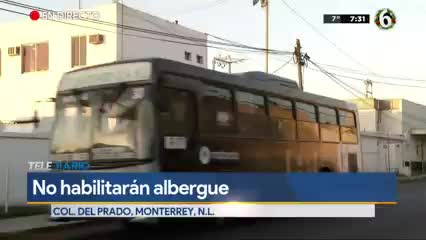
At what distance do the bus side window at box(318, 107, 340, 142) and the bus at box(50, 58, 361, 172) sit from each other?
256cm

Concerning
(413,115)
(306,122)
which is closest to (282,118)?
(306,122)

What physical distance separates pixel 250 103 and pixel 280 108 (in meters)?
1.42

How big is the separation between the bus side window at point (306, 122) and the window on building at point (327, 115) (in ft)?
1.40

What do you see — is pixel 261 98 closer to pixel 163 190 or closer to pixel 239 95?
pixel 239 95

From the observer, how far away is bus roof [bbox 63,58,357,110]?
1147cm

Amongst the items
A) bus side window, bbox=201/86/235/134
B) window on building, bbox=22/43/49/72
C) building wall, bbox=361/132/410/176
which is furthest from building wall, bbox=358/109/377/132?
bus side window, bbox=201/86/235/134

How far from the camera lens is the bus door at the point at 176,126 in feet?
36.3

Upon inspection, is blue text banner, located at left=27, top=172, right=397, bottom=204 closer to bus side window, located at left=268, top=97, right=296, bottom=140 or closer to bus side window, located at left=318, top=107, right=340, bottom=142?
bus side window, located at left=268, top=97, right=296, bottom=140

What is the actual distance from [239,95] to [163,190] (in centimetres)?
396

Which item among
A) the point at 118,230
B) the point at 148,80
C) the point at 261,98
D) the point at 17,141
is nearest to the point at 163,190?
the point at 148,80

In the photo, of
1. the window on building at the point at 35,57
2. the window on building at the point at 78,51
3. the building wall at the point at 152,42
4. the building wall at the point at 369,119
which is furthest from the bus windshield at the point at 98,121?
the building wall at the point at 369,119

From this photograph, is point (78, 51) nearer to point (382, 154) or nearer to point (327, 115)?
point (327, 115)

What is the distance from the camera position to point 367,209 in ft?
37.3

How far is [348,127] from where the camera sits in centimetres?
1886
